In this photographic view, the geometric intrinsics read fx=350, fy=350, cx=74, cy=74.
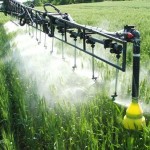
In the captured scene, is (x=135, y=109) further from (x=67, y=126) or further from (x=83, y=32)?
(x=83, y=32)

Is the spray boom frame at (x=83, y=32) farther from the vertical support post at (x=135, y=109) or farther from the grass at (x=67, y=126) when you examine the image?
the grass at (x=67, y=126)

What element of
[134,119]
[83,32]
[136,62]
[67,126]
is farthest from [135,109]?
[83,32]

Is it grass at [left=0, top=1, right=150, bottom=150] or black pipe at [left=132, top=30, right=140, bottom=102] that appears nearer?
grass at [left=0, top=1, right=150, bottom=150]

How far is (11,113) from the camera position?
368 centimetres

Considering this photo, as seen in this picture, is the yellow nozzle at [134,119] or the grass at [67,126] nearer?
the grass at [67,126]

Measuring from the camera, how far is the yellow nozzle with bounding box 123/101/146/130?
2982 mm

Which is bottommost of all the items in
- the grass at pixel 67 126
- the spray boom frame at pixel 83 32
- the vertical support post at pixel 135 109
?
the grass at pixel 67 126

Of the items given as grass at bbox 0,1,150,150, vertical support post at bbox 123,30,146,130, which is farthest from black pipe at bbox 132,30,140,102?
grass at bbox 0,1,150,150

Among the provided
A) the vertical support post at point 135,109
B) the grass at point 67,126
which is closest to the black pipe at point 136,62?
the vertical support post at point 135,109

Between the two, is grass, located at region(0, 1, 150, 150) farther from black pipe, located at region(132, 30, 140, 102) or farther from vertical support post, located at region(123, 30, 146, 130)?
black pipe, located at region(132, 30, 140, 102)

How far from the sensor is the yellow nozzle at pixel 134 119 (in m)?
2.98

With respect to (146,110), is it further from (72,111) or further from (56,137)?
(56,137)

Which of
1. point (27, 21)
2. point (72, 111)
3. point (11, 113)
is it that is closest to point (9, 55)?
point (27, 21)

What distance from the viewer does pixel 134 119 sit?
2.99 meters
